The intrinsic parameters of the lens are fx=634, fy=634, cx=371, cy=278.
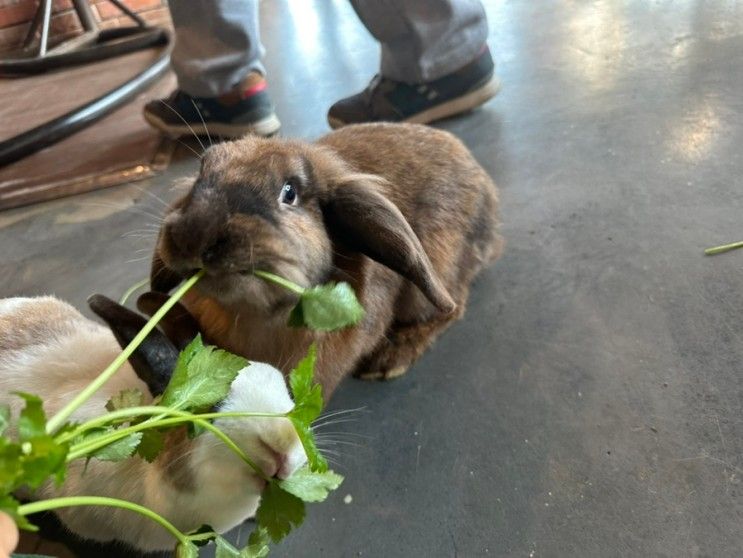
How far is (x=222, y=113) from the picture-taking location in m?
2.69

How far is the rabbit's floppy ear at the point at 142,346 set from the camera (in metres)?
1.00

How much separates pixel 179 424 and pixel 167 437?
0.22 m

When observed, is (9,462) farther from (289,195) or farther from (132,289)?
(132,289)

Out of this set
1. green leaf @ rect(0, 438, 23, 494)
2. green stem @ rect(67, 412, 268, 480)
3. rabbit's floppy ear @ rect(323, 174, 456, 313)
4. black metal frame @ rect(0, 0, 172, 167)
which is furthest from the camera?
black metal frame @ rect(0, 0, 172, 167)

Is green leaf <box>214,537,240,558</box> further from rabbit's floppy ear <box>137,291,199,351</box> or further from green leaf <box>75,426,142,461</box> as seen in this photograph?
rabbit's floppy ear <box>137,291,199,351</box>

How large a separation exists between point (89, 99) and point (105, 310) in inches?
111

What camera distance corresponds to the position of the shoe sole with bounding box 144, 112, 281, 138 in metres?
2.66

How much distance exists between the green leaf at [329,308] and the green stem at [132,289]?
1.08 meters

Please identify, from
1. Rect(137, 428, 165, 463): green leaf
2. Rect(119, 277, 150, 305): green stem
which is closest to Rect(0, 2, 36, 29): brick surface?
Rect(119, 277, 150, 305): green stem

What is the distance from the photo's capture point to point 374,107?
2621mm

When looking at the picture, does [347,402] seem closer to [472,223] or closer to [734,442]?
[472,223]

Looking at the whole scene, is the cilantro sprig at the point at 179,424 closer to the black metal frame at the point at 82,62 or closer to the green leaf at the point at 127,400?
the green leaf at the point at 127,400

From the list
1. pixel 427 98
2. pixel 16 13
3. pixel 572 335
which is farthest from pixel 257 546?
pixel 16 13

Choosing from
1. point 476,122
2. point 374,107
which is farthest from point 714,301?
point 374,107
